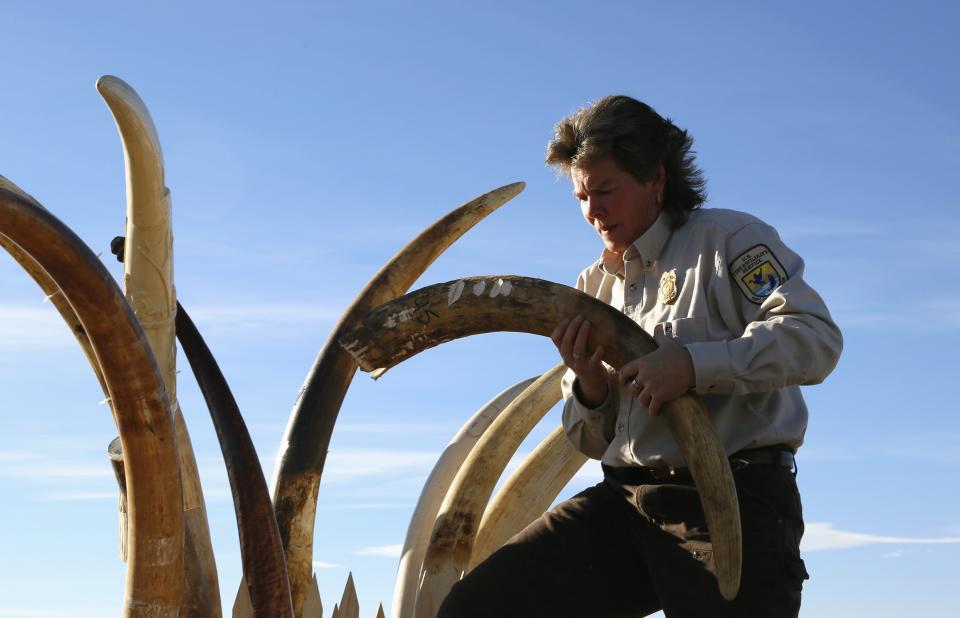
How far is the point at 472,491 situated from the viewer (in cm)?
577

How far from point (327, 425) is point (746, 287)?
7.26 feet

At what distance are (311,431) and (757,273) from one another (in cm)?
227

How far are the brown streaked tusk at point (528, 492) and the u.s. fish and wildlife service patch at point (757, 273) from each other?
2.77 meters

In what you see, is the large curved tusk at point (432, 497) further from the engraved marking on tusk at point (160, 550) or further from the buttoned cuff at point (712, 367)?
the buttoned cuff at point (712, 367)

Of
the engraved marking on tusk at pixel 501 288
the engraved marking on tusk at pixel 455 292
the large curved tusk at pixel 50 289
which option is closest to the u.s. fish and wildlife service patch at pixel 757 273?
the engraved marking on tusk at pixel 501 288

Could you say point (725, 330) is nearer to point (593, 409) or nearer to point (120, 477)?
point (593, 409)

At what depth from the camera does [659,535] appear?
11.9 feet

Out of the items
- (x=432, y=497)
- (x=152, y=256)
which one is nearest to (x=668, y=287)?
(x=152, y=256)

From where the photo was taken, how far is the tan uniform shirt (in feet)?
11.0

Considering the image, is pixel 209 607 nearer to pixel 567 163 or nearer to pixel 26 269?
pixel 26 269

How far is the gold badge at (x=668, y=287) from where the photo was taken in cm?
372

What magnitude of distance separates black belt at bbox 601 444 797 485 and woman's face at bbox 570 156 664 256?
0.71 m

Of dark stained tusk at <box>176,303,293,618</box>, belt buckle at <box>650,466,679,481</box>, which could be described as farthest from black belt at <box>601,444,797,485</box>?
dark stained tusk at <box>176,303,293,618</box>

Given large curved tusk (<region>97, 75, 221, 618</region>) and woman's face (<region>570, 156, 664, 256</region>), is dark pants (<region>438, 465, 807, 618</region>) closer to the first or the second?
woman's face (<region>570, 156, 664, 256</region>)
